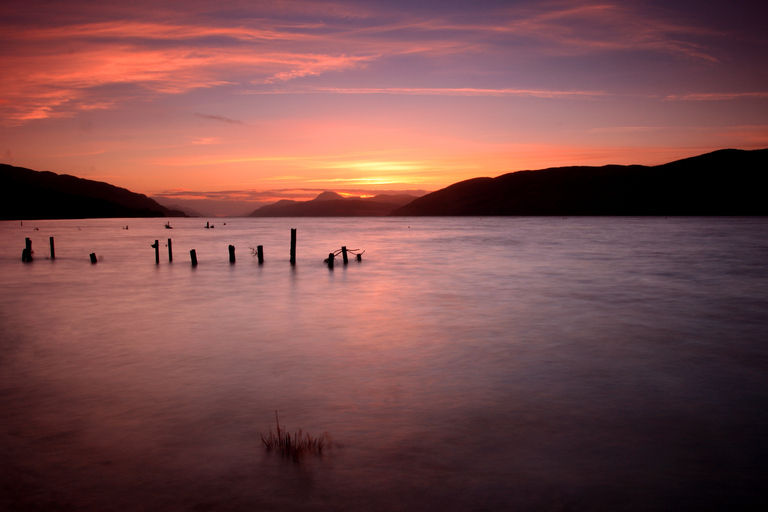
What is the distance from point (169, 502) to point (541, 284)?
804 inches

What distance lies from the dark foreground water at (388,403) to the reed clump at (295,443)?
0.51 ft

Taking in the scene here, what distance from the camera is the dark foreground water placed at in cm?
527

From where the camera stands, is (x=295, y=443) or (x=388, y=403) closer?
(x=295, y=443)

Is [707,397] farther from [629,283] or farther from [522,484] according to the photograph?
[629,283]

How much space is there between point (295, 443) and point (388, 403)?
2.05 metres

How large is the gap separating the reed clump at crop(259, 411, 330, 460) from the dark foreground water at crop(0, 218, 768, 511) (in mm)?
155

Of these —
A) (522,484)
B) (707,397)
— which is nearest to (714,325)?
(707,397)

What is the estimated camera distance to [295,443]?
6.28 meters

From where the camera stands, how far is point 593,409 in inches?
298

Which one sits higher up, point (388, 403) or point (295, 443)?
point (295, 443)

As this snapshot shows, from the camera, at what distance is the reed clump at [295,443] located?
19.9ft

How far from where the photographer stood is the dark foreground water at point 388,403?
17.3ft

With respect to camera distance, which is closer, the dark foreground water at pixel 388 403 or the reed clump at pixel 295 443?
the dark foreground water at pixel 388 403

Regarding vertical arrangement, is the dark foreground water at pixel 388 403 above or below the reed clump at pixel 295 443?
below
